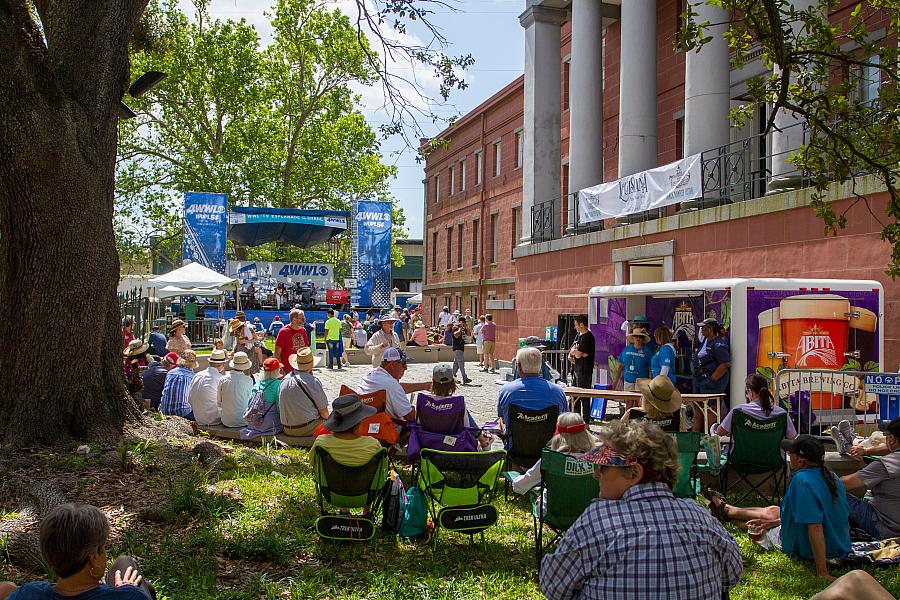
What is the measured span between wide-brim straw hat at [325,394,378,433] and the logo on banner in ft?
22.5

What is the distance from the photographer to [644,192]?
16797 millimetres

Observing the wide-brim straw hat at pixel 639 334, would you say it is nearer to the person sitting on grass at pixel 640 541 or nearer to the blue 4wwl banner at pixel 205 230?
the person sitting on grass at pixel 640 541

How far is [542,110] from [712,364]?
13806 millimetres

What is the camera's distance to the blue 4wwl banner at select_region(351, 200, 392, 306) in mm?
31672

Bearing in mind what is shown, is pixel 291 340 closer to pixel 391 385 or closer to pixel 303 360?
pixel 303 360

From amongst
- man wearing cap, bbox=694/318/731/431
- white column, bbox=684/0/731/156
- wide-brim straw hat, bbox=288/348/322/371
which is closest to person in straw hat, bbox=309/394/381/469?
wide-brim straw hat, bbox=288/348/322/371

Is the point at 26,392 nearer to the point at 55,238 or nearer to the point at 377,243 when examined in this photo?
the point at 55,238

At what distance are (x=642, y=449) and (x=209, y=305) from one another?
31433 millimetres

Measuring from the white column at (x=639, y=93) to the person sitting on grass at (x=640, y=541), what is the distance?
1629cm

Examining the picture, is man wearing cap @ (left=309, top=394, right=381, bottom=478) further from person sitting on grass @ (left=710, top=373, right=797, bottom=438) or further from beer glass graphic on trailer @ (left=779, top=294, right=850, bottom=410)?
beer glass graphic on trailer @ (left=779, top=294, right=850, bottom=410)

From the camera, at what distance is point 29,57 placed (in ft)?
23.5

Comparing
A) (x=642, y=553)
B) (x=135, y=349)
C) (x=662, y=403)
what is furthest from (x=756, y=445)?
(x=135, y=349)

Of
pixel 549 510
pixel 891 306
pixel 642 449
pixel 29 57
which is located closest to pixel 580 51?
pixel 891 306

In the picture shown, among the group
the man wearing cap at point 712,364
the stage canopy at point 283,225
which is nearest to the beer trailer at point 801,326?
the man wearing cap at point 712,364
